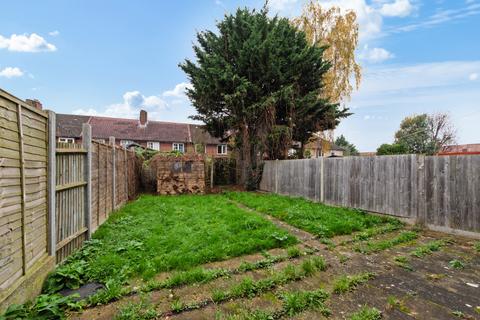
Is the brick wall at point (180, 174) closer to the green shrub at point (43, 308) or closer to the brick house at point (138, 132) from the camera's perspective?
the green shrub at point (43, 308)

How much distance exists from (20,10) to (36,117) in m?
5.02

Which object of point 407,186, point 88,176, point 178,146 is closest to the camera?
point 88,176

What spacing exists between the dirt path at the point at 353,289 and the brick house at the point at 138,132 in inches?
867

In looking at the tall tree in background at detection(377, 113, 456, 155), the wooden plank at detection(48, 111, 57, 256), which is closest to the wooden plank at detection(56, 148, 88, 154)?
the wooden plank at detection(48, 111, 57, 256)

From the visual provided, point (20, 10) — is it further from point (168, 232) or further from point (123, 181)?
point (168, 232)

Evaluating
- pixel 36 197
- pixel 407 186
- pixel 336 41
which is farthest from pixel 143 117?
pixel 407 186

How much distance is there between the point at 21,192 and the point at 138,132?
2746cm

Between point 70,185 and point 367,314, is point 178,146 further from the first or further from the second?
point 367,314

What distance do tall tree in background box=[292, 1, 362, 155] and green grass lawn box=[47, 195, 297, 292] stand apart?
11846mm

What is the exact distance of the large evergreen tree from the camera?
34.8 ft

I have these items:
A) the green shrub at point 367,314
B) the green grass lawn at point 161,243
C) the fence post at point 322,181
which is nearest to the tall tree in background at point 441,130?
the fence post at point 322,181

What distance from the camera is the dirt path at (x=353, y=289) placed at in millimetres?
2340

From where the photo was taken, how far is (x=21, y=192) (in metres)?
2.34

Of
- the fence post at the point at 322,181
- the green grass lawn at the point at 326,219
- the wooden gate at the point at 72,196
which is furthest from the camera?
the fence post at the point at 322,181
